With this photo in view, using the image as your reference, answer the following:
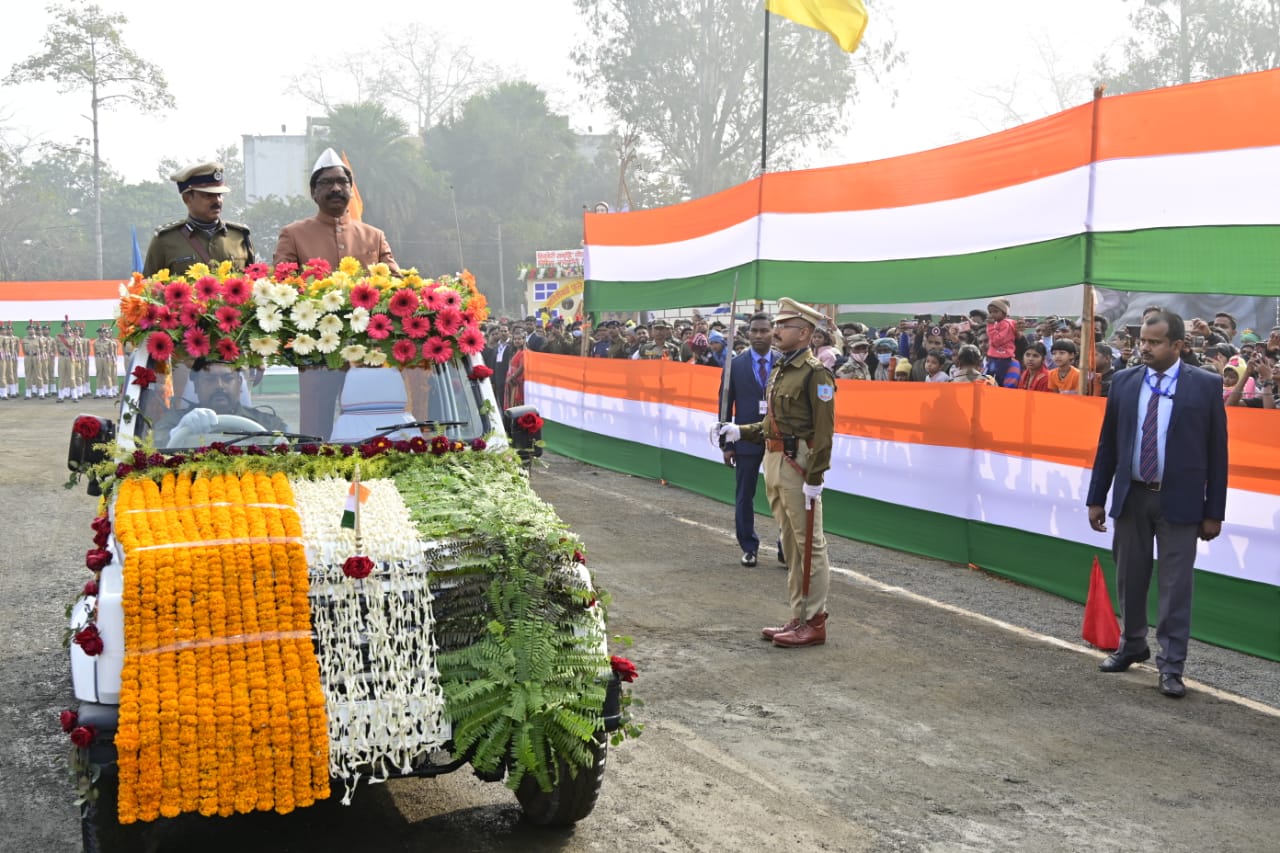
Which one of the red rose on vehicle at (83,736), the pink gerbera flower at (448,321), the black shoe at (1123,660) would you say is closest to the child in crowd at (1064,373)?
the black shoe at (1123,660)

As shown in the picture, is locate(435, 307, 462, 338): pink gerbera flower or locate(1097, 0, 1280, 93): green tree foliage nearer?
locate(435, 307, 462, 338): pink gerbera flower

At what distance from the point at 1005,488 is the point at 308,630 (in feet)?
24.9

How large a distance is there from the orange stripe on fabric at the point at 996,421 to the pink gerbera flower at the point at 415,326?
5436 millimetres

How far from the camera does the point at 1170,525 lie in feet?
25.4

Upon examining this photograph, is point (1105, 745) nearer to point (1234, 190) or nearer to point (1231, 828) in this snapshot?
point (1231, 828)

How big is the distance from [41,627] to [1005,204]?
8642 mm

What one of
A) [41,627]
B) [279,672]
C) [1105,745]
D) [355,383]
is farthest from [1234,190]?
[41,627]

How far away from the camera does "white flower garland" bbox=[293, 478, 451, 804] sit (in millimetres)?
4609

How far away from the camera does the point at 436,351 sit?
6.39 m

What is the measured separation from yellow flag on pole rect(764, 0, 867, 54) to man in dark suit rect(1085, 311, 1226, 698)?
29.2 feet

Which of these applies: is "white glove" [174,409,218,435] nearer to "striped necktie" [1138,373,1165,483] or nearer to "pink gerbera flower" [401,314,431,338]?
"pink gerbera flower" [401,314,431,338]

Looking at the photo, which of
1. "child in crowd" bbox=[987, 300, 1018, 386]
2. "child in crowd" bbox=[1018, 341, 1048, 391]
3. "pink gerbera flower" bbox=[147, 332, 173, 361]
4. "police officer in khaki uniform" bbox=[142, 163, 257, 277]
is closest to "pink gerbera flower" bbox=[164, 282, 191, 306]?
"pink gerbera flower" bbox=[147, 332, 173, 361]

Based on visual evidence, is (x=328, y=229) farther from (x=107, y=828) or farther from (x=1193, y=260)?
(x=1193, y=260)

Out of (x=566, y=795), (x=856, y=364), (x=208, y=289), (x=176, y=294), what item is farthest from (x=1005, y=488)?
(x=176, y=294)
